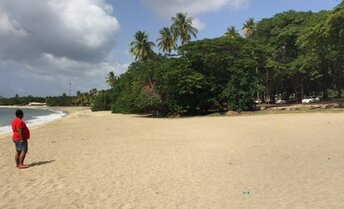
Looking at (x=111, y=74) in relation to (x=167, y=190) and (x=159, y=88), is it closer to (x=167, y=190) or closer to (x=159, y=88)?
(x=159, y=88)

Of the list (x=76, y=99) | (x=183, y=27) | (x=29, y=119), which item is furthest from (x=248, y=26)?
(x=76, y=99)

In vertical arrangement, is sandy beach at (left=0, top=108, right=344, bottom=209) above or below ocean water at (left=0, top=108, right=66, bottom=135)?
above

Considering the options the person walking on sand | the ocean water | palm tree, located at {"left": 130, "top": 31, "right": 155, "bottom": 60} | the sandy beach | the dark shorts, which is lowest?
the ocean water

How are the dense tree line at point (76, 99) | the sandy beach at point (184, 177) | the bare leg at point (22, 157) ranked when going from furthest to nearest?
the dense tree line at point (76, 99) < the bare leg at point (22, 157) < the sandy beach at point (184, 177)

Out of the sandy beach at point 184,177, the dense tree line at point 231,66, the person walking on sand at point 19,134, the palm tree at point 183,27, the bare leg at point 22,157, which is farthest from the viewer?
the palm tree at point 183,27

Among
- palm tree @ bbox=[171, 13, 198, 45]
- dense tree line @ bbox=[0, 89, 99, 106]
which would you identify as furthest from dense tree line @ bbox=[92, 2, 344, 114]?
dense tree line @ bbox=[0, 89, 99, 106]

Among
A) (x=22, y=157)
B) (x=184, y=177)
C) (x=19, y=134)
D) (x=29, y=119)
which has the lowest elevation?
(x=29, y=119)

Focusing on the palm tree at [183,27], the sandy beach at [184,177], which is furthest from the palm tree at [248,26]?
the sandy beach at [184,177]

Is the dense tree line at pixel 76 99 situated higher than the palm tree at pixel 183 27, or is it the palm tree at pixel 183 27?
the palm tree at pixel 183 27

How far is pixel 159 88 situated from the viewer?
44719mm

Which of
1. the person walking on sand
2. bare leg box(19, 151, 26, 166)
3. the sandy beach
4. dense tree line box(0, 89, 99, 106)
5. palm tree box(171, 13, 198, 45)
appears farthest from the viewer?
dense tree line box(0, 89, 99, 106)

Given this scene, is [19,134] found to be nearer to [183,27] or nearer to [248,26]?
[183,27]

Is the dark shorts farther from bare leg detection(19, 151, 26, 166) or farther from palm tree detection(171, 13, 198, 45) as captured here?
palm tree detection(171, 13, 198, 45)

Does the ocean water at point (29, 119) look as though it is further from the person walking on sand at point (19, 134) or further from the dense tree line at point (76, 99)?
the dense tree line at point (76, 99)
